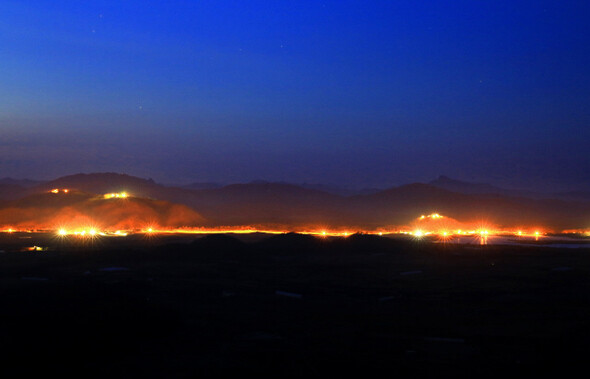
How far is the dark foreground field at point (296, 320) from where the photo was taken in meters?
8.38

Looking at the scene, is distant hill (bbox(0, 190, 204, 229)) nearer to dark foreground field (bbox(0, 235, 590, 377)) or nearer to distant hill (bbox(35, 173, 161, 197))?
dark foreground field (bbox(0, 235, 590, 377))

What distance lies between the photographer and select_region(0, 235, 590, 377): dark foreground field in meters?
8.38

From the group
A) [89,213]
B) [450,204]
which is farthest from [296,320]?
[450,204]

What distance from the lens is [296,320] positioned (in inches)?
460

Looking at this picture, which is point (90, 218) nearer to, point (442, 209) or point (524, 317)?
point (524, 317)

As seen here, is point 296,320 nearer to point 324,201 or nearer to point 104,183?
point 324,201

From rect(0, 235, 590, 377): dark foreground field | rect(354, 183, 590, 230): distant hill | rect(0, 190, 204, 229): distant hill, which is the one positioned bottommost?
rect(0, 235, 590, 377): dark foreground field

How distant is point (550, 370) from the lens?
8.03m

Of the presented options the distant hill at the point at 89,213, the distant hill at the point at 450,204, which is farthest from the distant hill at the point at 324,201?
the distant hill at the point at 89,213

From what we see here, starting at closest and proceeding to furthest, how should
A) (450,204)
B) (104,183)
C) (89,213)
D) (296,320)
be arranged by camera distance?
(296,320)
(89,213)
(450,204)
(104,183)

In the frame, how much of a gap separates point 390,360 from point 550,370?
6.76 ft

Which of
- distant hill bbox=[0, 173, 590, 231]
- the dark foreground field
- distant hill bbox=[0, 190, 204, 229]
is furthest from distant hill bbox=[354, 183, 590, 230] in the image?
the dark foreground field

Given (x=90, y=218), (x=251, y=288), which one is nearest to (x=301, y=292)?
(x=251, y=288)

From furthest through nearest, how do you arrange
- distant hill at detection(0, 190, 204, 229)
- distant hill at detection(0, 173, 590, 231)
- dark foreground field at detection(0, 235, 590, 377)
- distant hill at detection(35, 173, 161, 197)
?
distant hill at detection(35, 173, 161, 197), distant hill at detection(0, 173, 590, 231), distant hill at detection(0, 190, 204, 229), dark foreground field at detection(0, 235, 590, 377)
